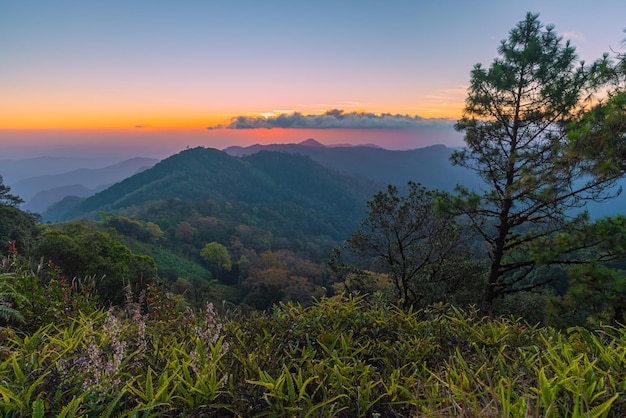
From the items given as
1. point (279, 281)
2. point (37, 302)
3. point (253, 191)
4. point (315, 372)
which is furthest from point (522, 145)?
point (253, 191)

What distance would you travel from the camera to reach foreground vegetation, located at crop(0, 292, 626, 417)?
67.6 inches

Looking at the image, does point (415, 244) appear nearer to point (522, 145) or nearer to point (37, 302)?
point (522, 145)

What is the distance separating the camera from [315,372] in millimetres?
2150

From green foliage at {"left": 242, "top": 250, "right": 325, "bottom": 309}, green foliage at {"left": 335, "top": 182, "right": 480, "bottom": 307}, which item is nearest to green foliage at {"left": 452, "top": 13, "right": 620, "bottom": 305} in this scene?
green foliage at {"left": 335, "top": 182, "right": 480, "bottom": 307}

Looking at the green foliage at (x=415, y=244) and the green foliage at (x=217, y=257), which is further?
the green foliage at (x=217, y=257)

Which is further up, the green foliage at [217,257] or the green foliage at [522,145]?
the green foliage at [522,145]

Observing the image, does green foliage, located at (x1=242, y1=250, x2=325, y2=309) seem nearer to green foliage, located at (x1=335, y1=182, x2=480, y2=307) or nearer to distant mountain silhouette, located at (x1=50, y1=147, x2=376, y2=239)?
green foliage, located at (x1=335, y1=182, x2=480, y2=307)

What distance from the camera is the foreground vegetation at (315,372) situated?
5.64ft

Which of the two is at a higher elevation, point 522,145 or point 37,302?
point 522,145

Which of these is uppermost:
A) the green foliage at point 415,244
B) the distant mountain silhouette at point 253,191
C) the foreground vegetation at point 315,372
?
the foreground vegetation at point 315,372

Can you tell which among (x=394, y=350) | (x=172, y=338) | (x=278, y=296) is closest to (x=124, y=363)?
(x=172, y=338)

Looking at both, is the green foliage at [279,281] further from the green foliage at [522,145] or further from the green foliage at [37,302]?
the green foliage at [37,302]

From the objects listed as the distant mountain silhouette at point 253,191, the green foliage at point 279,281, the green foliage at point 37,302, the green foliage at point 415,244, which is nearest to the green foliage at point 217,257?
the green foliage at point 279,281

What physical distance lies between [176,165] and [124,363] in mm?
148275
